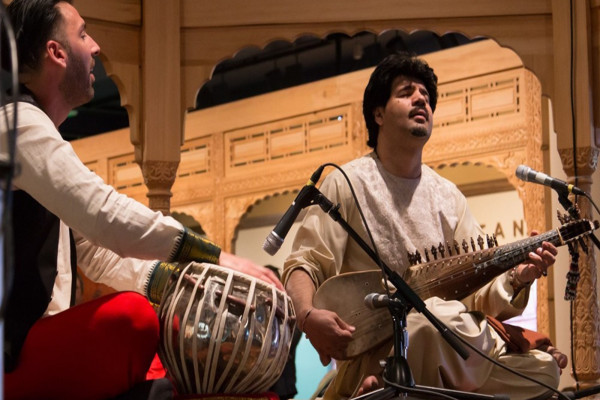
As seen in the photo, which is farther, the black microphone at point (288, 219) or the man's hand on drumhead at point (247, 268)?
the black microphone at point (288, 219)

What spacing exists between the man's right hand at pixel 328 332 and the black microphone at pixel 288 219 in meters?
0.54

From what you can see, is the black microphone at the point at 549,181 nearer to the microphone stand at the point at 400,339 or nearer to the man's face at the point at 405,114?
the man's face at the point at 405,114

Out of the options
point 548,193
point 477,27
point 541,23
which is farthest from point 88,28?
point 548,193

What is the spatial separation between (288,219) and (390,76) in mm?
1346

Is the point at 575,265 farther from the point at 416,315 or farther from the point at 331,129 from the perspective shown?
the point at 331,129

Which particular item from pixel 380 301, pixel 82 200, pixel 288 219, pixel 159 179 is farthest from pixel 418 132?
pixel 82 200

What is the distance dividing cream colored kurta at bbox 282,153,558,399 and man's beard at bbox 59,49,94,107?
4.88ft

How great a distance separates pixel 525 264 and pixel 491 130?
4604 mm

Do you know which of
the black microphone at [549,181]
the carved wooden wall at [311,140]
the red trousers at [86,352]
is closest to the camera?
the red trousers at [86,352]

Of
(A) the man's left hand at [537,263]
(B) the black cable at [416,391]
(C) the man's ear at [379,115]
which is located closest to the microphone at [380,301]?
(B) the black cable at [416,391]

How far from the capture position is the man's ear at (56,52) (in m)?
2.83

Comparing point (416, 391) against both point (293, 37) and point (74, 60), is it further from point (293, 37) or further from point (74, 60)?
point (293, 37)

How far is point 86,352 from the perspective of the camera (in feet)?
8.29

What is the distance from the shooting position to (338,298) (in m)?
3.90
